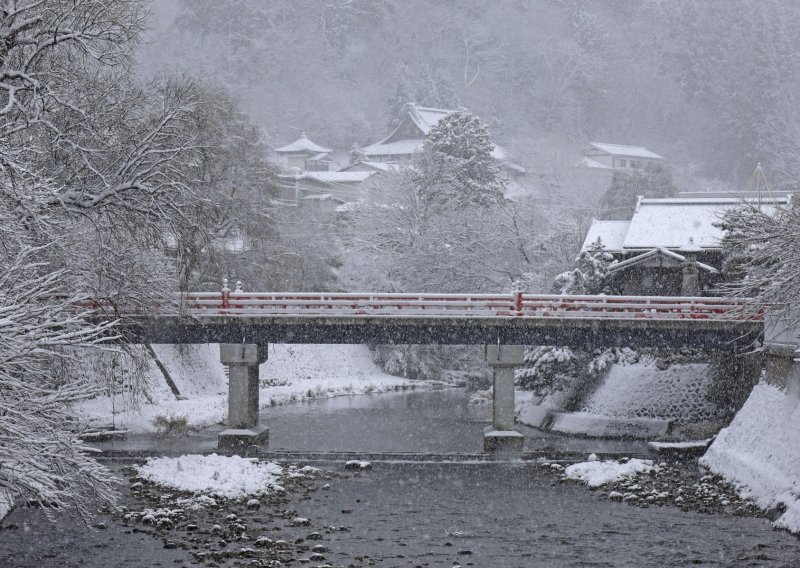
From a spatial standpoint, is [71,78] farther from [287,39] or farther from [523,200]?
[287,39]

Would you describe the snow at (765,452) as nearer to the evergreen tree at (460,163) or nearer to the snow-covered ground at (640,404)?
the snow-covered ground at (640,404)

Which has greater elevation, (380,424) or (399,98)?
(399,98)

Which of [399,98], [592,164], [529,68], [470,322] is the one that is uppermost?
[529,68]

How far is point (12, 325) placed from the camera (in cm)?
1034

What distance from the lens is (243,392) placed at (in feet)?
107

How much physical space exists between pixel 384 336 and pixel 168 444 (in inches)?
319

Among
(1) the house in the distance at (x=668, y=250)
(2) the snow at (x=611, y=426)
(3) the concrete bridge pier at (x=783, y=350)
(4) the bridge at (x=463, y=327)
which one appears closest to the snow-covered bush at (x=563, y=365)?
(2) the snow at (x=611, y=426)

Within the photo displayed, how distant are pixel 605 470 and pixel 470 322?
23.3ft

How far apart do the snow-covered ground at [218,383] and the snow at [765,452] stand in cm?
1623

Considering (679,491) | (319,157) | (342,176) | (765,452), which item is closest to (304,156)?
(319,157)

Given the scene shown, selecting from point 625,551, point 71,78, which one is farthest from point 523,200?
point 71,78

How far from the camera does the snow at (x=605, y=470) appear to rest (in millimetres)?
26172

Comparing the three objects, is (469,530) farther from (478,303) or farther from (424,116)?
(424,116)

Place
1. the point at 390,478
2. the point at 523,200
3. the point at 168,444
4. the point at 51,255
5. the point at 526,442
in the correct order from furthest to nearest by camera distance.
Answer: the point at 523,200 < the point at 526,442 < the point at 168,444 < the point at 390,478 < the point at 51,255
